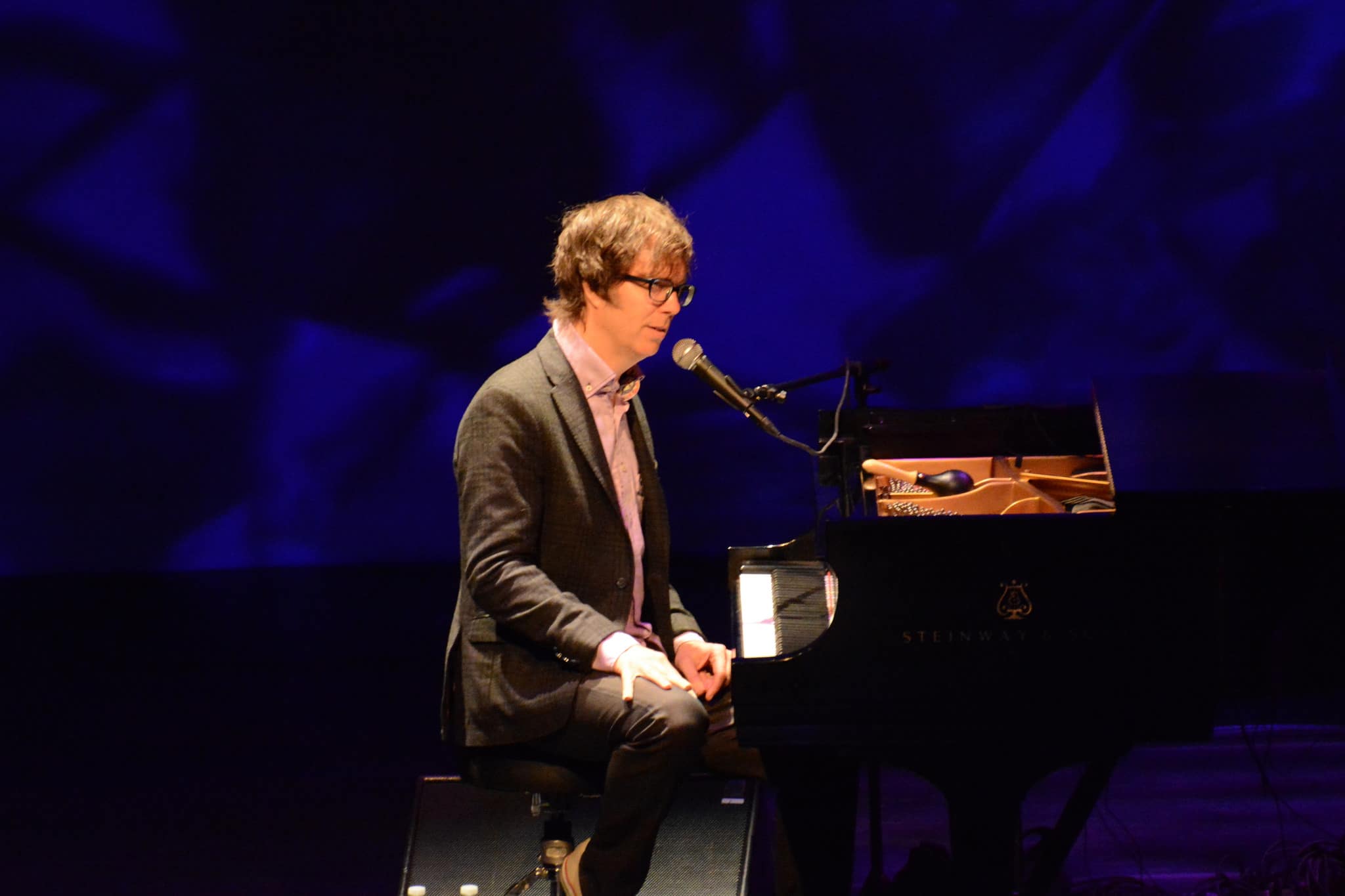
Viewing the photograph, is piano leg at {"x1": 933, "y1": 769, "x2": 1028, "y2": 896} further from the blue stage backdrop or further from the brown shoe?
the blue stage backdrop

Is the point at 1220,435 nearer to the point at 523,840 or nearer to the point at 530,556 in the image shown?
the point at 530,556

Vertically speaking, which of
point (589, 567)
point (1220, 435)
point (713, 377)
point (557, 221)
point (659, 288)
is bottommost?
point (589, 567)

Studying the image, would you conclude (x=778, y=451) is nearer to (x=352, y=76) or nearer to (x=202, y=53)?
(x=352, y=76)

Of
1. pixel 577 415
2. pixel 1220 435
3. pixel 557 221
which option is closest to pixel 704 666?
pixel 577 415

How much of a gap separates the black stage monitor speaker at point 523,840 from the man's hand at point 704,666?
26 centimetres

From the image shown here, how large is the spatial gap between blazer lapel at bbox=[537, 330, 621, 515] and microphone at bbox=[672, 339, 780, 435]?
18cm

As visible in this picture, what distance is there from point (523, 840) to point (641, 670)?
87 cm

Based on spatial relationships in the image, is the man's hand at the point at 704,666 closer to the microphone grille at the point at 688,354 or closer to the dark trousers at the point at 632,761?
the dark trousers at the point at 632,761

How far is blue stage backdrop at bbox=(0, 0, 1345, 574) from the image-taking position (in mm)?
5250

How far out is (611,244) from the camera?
7.00 ft

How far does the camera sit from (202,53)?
18.1 feet

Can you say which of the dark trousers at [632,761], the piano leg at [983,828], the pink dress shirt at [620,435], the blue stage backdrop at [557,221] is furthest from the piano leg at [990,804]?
the blue stage backdrop at [557,221]

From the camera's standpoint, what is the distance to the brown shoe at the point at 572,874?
6.65 ft

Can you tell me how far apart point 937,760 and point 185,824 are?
2.22 m
